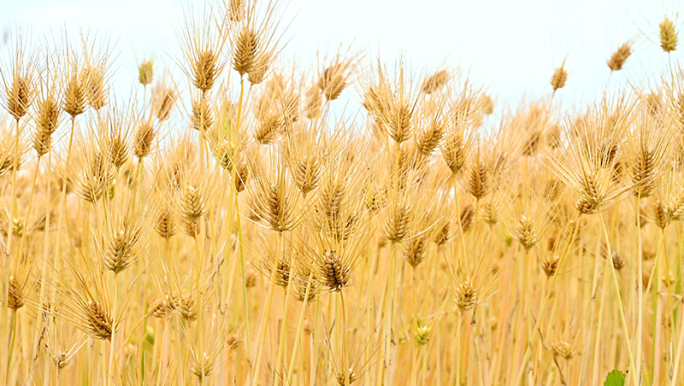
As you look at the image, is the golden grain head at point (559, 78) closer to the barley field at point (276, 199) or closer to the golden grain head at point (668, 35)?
the golden grain head at point (668, 35)

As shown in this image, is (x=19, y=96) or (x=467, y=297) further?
(x=19, y=96)

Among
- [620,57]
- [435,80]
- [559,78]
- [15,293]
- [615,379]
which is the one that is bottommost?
[615,379]

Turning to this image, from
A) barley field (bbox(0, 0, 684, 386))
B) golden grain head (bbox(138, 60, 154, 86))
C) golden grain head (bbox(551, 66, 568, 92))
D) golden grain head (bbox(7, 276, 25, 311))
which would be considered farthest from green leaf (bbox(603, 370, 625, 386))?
golden grain head (bbox(138, 60, 154, 86))

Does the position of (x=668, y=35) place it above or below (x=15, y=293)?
above

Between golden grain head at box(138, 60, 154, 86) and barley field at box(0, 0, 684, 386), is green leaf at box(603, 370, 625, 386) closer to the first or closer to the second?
barley field at box(0, 0, 684, 386)

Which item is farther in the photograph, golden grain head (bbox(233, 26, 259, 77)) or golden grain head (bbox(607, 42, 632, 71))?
golden grain head (bbox(607, 42, 632, 71))

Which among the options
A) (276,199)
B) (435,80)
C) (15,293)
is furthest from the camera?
(435,80)

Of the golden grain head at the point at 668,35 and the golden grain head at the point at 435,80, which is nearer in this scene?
the golden grain head at the point at 435,80

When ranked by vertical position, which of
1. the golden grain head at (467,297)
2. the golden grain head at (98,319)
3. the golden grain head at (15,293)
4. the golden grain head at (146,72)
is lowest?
the golden grain head at (98,319)

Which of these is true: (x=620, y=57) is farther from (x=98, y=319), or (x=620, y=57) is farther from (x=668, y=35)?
(x=98, y=319)

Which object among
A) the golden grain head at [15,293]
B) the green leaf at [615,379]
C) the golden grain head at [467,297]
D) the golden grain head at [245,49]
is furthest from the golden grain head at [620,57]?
the golden grain head at [15,293]

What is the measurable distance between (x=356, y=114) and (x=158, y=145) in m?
0.68

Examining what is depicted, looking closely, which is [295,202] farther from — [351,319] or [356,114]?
[351,319]

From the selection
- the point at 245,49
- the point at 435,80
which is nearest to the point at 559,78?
the point at 435,80
